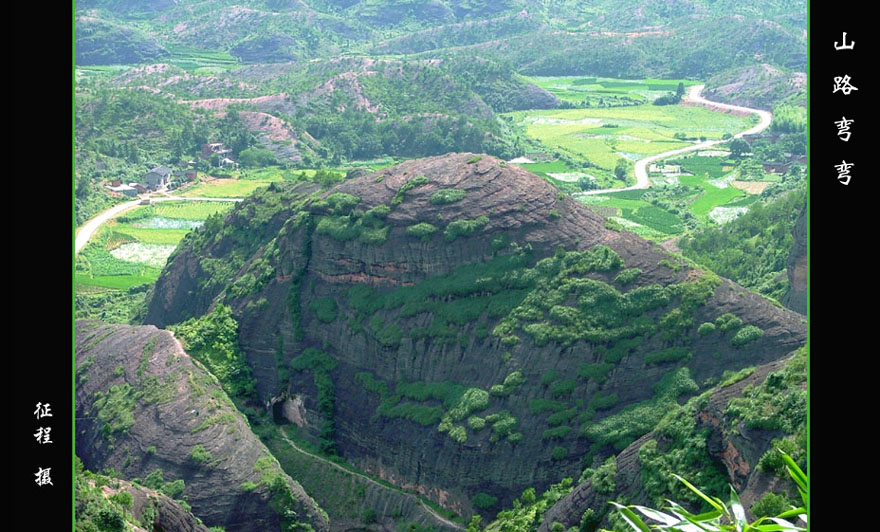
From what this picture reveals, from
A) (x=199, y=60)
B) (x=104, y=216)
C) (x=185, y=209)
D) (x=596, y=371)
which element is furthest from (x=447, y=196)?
(x=199, y=60)

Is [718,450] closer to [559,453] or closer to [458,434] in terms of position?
[559,453]

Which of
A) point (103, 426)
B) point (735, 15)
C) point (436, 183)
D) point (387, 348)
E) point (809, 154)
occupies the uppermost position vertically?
point (735, 15)

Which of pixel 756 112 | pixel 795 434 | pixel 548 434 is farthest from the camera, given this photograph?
pixel 756 112

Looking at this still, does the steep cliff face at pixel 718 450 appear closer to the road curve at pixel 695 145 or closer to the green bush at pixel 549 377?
the green bush at pixel 549 377

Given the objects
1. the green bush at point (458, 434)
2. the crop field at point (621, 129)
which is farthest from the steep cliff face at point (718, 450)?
the crop field at point (621, 129)

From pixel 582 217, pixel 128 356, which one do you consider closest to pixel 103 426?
pixel 128 356

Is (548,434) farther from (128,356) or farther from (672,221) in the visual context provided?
(672,221)
